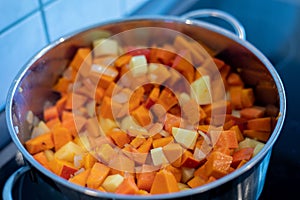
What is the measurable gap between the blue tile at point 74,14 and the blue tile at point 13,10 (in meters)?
0.05

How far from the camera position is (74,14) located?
86 cm

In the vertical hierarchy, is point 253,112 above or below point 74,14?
below

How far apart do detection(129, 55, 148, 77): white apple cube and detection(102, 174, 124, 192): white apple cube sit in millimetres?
230

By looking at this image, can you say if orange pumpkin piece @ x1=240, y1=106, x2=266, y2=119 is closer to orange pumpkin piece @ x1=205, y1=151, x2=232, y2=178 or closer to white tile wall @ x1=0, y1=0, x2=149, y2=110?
orange pumpkin piece @ x1=205, y1=151, x2=232, y2=178

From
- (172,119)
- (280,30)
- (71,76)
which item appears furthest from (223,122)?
(280,30)

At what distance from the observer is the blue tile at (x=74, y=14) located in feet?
2.67

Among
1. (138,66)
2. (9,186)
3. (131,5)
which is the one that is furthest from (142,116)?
(131,5)

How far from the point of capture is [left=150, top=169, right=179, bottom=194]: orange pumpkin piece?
61 cm

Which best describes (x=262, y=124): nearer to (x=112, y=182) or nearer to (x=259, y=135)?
(x=259, y=135)

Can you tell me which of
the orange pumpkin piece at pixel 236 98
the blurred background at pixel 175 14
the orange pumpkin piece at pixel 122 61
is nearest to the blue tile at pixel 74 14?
the blurred background at pixel 175 14

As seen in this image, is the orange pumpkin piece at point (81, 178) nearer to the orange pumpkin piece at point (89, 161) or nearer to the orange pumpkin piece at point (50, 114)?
the orange pumpkin piece at point (89, 161)

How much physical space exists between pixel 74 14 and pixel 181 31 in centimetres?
22

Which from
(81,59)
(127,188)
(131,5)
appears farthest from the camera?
(131,5)

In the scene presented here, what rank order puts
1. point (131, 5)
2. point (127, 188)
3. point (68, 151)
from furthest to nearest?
point (131, 5) → point (68, 151) → point (127, 188)
